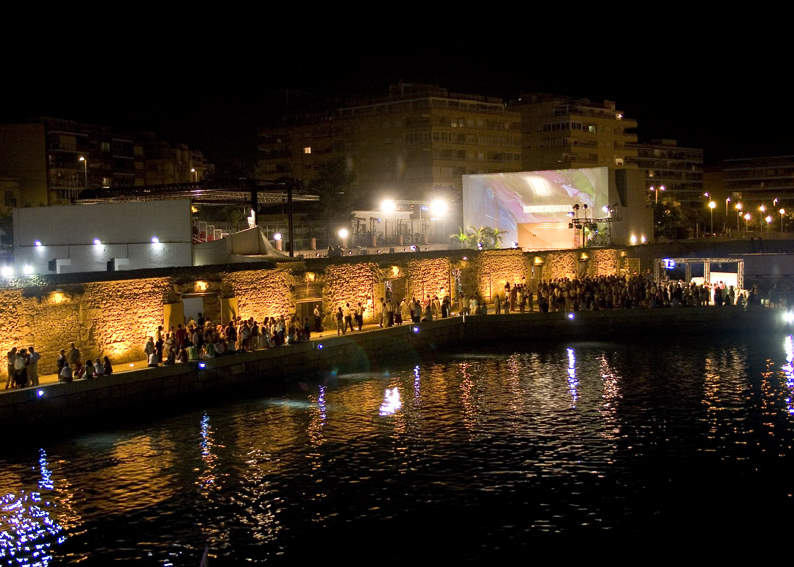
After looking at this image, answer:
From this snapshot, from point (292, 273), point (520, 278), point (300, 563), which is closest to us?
point (300, 563)

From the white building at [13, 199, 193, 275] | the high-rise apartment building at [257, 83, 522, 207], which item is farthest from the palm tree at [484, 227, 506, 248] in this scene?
the white building at [13, 199, 193, 275]

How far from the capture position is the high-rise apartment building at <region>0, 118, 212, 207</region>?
231ft

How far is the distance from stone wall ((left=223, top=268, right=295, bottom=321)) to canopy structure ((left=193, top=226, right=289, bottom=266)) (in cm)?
234

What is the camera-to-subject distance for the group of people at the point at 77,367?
24.2m

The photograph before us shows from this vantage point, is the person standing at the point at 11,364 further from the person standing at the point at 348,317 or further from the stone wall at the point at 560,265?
the stone wall at the point at 560,265

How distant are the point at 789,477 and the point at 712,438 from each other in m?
3.40

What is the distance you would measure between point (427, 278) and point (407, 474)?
22711 millimetres

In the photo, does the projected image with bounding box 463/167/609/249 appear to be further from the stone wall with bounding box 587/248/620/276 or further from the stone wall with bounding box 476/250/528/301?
the stone wall with bounding box 476/250/528/301

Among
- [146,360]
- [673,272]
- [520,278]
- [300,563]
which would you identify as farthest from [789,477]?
[673,272]

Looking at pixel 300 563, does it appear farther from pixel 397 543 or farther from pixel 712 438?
pixel 712 438

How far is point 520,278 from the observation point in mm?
49250

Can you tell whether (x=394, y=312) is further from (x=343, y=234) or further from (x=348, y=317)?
(x=343, y=234)

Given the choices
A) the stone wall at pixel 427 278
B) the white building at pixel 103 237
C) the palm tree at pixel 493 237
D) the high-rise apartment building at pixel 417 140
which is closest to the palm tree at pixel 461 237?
the palm tree at pixel 493 237

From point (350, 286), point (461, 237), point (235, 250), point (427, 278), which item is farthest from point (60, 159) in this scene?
point (350, 286)
